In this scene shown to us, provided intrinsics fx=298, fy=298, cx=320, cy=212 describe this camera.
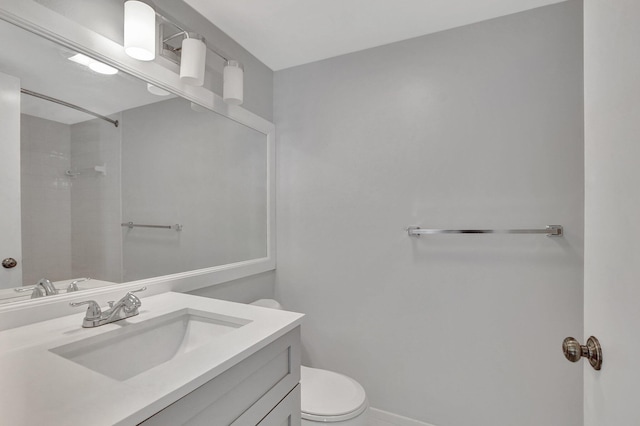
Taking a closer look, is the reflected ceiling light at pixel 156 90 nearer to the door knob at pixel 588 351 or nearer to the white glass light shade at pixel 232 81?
the white glass light shade at pixel 232 81

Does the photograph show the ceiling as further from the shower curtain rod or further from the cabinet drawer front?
the cabinet drawer front

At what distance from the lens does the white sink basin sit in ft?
2.66

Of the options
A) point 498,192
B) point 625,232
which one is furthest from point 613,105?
point 498,192

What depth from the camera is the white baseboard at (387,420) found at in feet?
5.54

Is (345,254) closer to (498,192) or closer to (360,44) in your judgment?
(498,192)

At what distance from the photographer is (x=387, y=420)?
173 centimetres

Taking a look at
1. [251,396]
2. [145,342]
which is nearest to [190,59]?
[145,342]

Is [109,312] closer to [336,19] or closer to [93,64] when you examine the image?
[93,64]

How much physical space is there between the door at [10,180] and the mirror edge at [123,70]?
4.3 inches

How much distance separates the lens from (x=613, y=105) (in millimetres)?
539

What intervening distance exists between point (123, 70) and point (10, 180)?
0.55 m

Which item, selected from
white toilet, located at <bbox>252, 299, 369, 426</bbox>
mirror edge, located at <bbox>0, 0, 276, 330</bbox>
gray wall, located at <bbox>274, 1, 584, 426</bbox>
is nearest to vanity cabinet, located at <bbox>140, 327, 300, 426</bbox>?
white toilet, located at <bbox>252, 299, 369, 426</bbox>

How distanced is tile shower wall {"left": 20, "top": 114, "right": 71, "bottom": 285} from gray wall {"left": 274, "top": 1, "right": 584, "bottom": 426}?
1.23m

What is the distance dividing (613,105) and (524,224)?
43.2 inches
